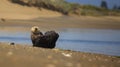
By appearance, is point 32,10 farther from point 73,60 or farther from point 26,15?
point 73,60

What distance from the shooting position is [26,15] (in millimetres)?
27906

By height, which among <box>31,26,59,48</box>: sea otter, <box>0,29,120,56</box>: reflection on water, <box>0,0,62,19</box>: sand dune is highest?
<box>31,26,59,48</box>: sea otter

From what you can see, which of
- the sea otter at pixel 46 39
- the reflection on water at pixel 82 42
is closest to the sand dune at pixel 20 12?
the reflection on water at pixel 82 42

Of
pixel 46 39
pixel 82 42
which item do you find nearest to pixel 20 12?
pixel 82 42

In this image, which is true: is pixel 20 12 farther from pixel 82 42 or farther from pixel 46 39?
pixel 46 39

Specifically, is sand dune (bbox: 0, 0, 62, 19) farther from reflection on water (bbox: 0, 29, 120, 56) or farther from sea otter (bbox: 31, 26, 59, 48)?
sea otter (bbox: 31, 26, 59, 48)

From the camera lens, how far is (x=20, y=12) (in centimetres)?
2825

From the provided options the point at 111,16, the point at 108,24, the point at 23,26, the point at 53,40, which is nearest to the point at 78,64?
the point at 53,40

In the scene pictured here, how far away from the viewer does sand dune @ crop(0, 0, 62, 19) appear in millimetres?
26766

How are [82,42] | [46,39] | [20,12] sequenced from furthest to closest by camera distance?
[20,12] < [82,42] < [46,39]

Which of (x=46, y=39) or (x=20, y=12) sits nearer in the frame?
(x=46, y=39)

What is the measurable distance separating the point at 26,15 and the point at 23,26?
15.7ft

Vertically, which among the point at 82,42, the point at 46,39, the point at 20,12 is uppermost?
the point at 46,39

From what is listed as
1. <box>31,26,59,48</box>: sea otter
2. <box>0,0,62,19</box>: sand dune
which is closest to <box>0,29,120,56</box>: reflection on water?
<box>31,26,59,48</box>: sea otter
